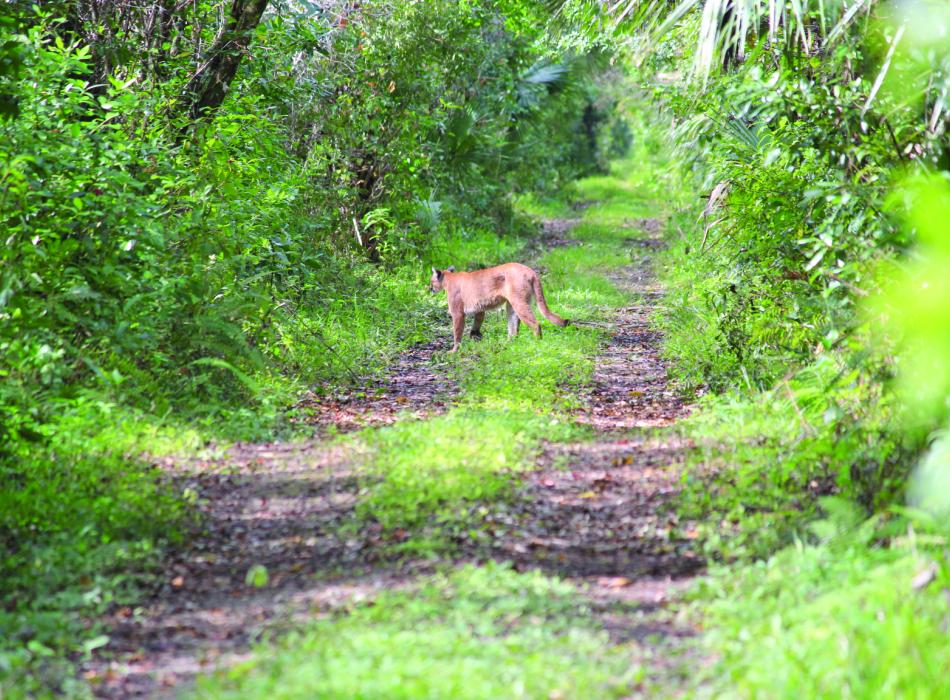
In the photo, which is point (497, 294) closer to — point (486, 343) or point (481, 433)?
point (486, 343)

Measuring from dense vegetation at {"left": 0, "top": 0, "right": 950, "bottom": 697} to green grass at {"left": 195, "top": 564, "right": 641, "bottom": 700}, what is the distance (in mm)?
30

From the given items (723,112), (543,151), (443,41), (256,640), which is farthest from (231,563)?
(543,151)

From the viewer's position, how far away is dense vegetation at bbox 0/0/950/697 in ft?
14.4

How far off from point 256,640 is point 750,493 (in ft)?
9.14

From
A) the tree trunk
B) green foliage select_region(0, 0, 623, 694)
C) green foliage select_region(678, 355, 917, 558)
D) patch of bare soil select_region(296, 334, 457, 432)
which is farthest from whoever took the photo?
the tree trunk

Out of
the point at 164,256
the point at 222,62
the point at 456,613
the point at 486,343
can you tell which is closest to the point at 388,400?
the point at 164,256

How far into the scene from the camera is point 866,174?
7.62 metres

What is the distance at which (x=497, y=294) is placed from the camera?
11812 mm

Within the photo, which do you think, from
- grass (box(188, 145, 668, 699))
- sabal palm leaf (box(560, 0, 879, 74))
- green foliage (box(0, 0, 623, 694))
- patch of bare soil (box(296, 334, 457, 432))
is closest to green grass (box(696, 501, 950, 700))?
grass (box(188, 145, 668, 699))

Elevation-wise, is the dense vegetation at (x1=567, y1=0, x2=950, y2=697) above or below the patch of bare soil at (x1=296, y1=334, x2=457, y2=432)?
above

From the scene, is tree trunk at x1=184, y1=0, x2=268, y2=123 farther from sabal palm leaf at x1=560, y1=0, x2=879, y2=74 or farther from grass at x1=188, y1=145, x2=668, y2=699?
grass at x1=188, y1=145, x2=668, y2=699

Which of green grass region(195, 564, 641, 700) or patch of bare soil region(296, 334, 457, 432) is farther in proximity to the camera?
patch of bare soil region(296, 334, 457, 432)

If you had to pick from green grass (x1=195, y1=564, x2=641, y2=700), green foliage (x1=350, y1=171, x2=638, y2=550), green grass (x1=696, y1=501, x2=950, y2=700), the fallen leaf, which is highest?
green grass (x1=696, y1=501, x2=950, y2=700)

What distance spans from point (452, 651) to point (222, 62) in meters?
8.12
